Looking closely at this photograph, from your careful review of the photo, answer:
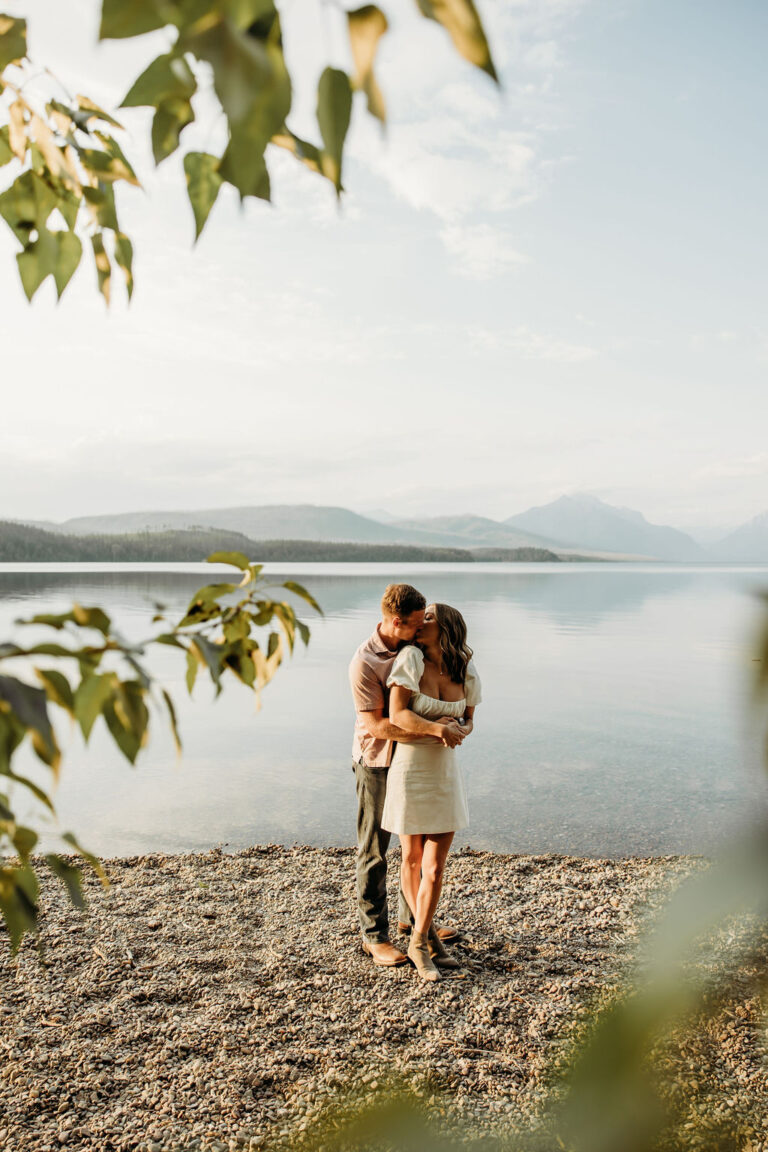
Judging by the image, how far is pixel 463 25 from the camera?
513 mm

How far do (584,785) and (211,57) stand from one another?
352 inches

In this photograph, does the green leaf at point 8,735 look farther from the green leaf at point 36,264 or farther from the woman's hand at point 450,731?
the woman's hand at point 450,731

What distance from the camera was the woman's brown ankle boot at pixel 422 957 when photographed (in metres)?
4.55

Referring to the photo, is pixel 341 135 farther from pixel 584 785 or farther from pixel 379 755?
pixel 584 785

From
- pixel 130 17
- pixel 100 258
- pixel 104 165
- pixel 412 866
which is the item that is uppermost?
pixel 104 165

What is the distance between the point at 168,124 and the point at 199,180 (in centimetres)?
7

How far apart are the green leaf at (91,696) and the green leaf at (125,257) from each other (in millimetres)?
787

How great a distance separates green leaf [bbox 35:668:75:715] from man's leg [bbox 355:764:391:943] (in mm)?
4039

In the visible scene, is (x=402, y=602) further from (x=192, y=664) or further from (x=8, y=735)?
(x=8, y=735)

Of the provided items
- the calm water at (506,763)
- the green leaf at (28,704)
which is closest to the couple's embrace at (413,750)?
the calm water at (506,763)

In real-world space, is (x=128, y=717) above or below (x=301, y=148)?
below

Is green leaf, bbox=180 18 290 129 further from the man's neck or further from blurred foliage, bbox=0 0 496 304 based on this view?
the man's neck

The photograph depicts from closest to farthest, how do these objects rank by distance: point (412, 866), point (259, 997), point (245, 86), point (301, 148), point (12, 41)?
1. point (245, 86)
2. point (301, 148)
3. point (12, 41)
4. point (259, 997)
5. point (412, 866)

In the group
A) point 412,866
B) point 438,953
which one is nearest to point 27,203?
point 412,866
